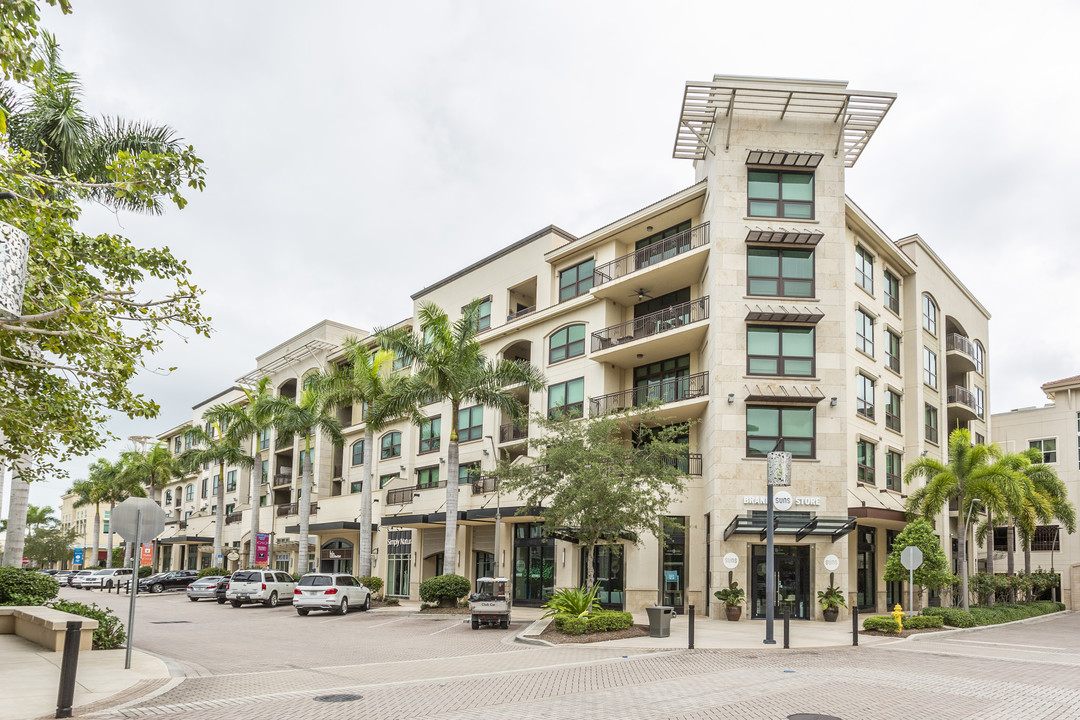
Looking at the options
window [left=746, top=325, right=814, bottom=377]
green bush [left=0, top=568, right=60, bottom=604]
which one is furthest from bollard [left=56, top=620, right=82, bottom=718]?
window [left=746, top=325, right=814, bottom=377]

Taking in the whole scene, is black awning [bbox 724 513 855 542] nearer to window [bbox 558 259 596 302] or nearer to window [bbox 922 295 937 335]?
window [bbox 558 259 596 302]

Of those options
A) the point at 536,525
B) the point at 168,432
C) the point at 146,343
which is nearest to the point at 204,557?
the point at 168,432

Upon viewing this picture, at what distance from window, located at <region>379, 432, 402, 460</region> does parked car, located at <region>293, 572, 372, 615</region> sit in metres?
16.2

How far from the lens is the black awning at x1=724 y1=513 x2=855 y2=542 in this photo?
1147 inches

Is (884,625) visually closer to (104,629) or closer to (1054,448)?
(104,629)

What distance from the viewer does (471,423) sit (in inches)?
1715

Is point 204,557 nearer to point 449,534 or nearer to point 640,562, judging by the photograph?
point 449,534

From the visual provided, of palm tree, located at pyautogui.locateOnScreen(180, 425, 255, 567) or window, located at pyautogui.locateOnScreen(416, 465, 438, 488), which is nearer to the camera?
window, located at pyautogui.locateOnScreen(416, 465, 438, 488)

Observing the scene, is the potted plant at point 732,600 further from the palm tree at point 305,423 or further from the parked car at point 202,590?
the parked car at point 202,590

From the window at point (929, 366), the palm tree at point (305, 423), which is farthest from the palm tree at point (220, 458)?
the window at point (929, 366)

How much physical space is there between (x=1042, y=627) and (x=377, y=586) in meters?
26.8

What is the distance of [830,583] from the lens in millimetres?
29844

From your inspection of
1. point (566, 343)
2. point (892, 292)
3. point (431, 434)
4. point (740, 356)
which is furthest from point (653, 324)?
point (431, 434)

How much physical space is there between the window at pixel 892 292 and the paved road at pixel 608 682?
18.2 meters
